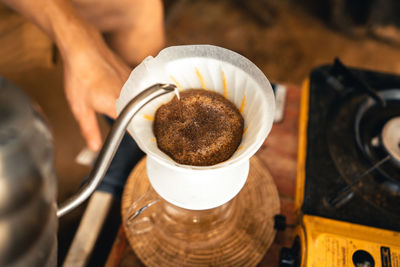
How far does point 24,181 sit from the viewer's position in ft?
1.03

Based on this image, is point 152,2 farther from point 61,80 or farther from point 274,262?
point 274,262

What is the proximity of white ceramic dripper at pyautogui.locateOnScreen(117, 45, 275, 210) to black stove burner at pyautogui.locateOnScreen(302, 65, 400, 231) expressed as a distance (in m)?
0.26

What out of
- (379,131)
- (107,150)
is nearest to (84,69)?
(107,150)

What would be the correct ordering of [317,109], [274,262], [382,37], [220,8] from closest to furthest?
[274,262], [317,109], [382,37], [220,8]

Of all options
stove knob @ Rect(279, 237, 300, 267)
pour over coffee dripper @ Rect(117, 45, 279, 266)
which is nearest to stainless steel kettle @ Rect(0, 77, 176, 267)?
pour over coffee dripper @ Rect(117, 45, 279, 266)

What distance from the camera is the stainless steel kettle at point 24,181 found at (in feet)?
0.99

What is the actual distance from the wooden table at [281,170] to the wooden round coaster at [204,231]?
0.03 meters

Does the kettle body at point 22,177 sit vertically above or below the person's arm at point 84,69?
above

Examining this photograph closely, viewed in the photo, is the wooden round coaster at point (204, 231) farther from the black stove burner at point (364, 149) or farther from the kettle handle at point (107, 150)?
the kettle handle at point (107, 150)

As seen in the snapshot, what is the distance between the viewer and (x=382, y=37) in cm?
228

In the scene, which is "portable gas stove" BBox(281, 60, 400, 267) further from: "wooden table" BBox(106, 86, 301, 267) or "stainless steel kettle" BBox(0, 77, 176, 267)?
"stainless steel kettle" BBox(0, 77, 176, 267)

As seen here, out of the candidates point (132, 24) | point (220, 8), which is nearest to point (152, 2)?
point (132, 24)

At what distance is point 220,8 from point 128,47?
147 centimetres

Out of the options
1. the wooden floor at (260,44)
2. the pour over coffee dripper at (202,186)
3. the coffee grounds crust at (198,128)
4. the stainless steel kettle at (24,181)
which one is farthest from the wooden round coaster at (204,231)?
the wooden floor at (260,44)
